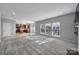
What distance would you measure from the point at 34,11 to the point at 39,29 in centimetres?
57

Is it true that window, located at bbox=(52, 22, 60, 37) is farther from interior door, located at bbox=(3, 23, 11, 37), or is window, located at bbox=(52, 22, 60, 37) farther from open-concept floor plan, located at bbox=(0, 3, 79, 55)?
interior door, located at bbox=(3, 23, 11, 37)

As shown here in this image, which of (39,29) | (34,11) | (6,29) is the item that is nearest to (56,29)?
(39,29)

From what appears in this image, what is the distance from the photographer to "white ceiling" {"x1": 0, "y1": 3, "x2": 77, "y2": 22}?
2.19 m

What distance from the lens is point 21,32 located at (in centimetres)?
243

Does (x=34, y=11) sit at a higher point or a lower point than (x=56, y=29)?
higher

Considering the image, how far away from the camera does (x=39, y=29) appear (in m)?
2.53

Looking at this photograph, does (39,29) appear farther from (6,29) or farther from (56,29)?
(6,29)

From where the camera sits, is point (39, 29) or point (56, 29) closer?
point (56, 29)

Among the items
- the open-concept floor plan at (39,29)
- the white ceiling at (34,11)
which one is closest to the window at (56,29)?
the open-concept floor plan at (39,29)

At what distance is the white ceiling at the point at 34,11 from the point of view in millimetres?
2192

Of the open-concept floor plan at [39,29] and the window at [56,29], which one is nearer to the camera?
the open-concept floor plan at [39,29]

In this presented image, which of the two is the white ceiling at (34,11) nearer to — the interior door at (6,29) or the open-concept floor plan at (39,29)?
the open-concept floor plan at (39,29)
